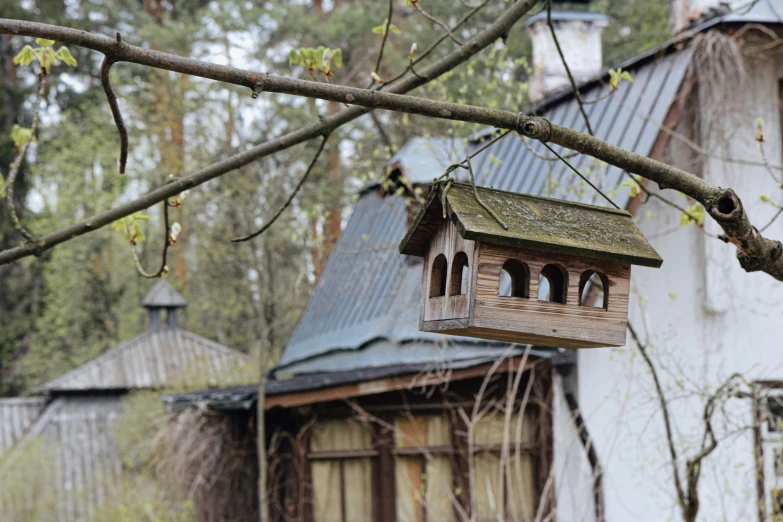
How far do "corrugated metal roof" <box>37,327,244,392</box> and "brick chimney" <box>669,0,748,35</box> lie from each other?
44.0 feet

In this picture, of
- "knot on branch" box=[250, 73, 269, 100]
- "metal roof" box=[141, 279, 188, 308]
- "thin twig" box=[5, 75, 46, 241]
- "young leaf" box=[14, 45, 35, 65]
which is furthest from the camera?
"metal roof" box=[141, 279, 188, 308]

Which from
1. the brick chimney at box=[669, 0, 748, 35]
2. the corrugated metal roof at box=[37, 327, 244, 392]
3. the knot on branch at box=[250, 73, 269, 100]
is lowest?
the corrugated metal roof at box=[37, 327, 244, 392]

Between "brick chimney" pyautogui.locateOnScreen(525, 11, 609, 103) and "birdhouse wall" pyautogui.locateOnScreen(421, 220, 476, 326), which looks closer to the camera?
"birdhouse wall" pyautogui.locateOnScreen(421, 220, 476, 326)

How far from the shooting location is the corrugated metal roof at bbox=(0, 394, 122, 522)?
18.9 metres

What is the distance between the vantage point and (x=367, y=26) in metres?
18.8

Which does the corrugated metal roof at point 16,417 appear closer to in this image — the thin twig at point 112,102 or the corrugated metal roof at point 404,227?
the corrugated metal roof at point 404,227

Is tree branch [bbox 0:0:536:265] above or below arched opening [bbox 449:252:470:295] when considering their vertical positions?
above

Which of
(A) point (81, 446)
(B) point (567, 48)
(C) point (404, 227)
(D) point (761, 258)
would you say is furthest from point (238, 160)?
(A) point (81, 446)

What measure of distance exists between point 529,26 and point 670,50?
3.20m

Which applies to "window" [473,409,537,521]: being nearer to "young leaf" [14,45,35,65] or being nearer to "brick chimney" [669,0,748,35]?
"brick chimney" [669,0,748,35]

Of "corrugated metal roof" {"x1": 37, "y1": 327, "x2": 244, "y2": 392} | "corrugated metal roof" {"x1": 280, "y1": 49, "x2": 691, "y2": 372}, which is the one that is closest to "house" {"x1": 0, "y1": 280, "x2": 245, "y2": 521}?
"corrugated metal roof" {"x1": 37, "y1": 327, "x2": 244, "y2": 392}

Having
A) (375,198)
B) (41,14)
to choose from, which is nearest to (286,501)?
(375,198)

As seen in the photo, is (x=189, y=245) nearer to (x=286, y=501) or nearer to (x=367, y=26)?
Answer: (x=367, y=26)

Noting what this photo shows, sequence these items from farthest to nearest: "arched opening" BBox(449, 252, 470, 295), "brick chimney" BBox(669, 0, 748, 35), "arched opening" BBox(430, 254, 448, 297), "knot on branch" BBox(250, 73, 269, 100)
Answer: "brick chimney" BBox(669, 0, 748, 35) < "arched opening" BBox(430, 254, 448, 297) < "arched opening" BBox(449, 252, 470, 295) < "knot on branch" BBox(250, 73, 269, 100)
